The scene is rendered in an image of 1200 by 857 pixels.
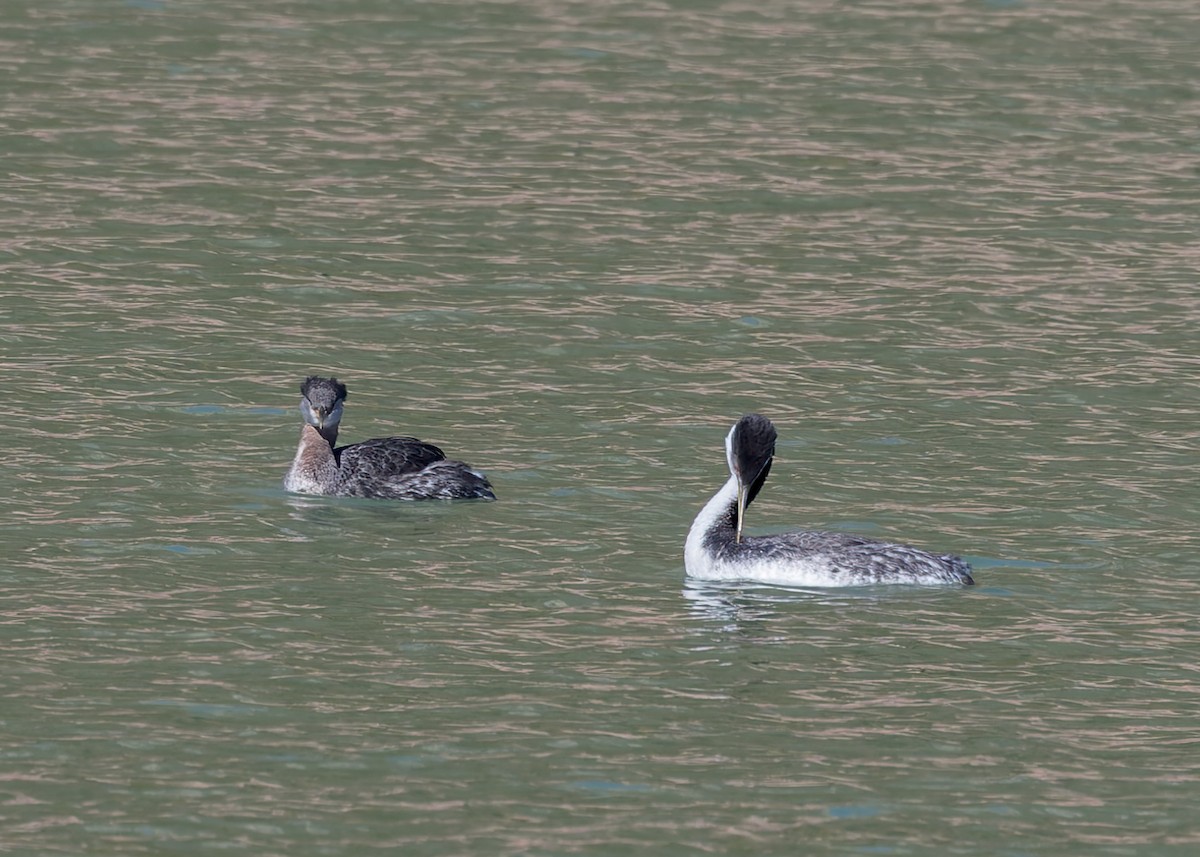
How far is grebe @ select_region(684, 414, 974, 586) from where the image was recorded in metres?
16.6

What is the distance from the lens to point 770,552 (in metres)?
17.0

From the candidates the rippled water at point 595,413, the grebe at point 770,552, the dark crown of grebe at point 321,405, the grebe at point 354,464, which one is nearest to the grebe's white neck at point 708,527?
the grebe at point 770,552

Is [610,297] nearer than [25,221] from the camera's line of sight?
Yes

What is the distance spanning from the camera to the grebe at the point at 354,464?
19.4 meters

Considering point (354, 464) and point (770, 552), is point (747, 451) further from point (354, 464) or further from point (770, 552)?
point (354, 464)

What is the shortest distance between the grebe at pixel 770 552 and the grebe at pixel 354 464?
8.63ft

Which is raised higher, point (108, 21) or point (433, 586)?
point (108, 21)

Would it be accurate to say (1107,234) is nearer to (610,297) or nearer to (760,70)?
(610,297)

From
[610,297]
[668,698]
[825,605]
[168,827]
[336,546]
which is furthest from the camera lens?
[610,297]

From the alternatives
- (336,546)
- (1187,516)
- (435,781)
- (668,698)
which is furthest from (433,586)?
(1187,516)

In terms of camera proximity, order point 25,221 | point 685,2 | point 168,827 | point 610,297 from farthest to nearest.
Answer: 1. point 685,2
2. point 25,221
3. point 610,297
4. point 168,827

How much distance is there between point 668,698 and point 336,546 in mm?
4308

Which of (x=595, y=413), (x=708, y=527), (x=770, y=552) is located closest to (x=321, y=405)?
(x=595, y=413)

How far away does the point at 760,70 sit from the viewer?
3650 centimetres
